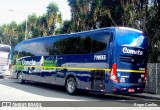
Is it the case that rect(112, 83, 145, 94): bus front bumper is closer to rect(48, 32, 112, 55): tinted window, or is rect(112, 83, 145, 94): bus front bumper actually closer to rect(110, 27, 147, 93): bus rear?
rect(110, 27, 147, 93): bus rear

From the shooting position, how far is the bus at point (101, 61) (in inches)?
510

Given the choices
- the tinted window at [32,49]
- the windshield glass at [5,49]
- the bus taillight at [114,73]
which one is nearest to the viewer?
the bus taillight at [114,73]

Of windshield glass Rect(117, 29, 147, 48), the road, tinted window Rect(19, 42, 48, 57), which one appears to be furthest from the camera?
tinted window Rect(19, 42, 48, 57)


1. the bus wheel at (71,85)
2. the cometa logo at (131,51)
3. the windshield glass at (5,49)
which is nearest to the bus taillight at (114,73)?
the cometa logo at (131,51)

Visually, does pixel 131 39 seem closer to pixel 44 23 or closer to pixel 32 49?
pixel 32 49

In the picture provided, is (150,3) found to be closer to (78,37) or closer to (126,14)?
(126,14)

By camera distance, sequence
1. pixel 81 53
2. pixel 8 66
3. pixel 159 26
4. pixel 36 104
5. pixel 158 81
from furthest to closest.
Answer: pixel 8 66
pixel 159 26
pixel 158 81
pixel 81 53
pixel 36 104

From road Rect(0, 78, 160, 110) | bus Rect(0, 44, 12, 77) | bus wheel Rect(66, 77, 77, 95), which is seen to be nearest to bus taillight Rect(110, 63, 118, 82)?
road Rect(0, 78, 160, 110)

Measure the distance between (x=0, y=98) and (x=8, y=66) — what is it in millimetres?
14907

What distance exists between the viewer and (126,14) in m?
20.7

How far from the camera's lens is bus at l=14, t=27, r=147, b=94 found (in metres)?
12.9

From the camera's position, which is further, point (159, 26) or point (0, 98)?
point (159, 26)

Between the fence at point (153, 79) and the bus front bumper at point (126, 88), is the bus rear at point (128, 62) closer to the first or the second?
the bus front bumper at point (126, 88)

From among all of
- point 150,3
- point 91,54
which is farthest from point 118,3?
point 91,54
